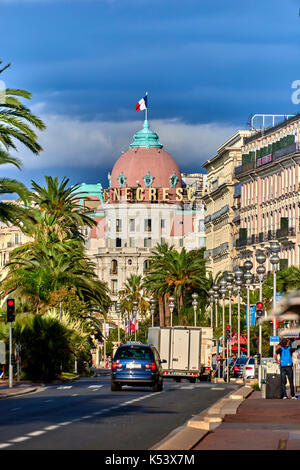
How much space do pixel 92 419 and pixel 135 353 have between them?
55.5 ft

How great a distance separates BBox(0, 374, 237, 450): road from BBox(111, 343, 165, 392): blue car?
263cm

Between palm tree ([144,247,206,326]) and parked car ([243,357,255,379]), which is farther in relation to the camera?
palm tree ([144,247,206,326])

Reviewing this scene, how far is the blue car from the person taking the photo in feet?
137

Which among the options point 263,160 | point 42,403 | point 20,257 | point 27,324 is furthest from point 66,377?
point 263,160

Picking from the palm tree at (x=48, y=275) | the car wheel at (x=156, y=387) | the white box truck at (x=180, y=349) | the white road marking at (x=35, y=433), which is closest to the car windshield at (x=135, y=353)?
the car wheel at (x=156, y=387)

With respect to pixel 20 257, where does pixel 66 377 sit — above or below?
below

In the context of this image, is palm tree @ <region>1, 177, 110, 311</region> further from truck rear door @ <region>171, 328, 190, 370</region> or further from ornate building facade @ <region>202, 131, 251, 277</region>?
ornate building facade @ <region>202, 131, 251, 277</region>

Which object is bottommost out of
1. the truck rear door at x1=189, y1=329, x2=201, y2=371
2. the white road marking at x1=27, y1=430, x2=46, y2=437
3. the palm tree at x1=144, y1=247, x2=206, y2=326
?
the white road marking at x1=27, y1=430, x2=46, y2=437

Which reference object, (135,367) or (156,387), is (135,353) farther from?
(156,387)

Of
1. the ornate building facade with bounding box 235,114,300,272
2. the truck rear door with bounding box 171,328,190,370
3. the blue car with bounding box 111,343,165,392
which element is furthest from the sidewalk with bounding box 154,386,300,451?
the ornate building facade with bounding box 235,114,300,272

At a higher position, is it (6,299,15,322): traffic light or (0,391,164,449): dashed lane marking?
(6,299,15,322): traffic light
